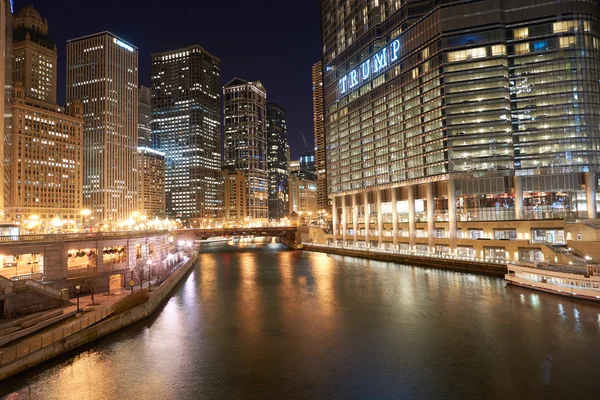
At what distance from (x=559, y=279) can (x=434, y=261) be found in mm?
35832

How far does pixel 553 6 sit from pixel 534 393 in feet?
340

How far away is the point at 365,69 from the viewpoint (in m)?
142

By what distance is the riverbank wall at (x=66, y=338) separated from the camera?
99.2 ft

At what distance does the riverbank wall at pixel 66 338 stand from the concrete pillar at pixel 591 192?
3781 inches

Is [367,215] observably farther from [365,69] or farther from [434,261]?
[365,69]

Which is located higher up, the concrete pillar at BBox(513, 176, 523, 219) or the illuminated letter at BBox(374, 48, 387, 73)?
the illuminated letter at BBox(374, 48, 387, 73)

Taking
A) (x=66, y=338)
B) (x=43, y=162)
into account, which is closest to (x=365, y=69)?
(x=66, y=338)

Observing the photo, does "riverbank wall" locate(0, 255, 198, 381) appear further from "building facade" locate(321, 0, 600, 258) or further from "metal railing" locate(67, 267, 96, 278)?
"building facade" locate(321, 0, 600, 258)

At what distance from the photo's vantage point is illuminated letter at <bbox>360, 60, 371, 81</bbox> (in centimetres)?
14000

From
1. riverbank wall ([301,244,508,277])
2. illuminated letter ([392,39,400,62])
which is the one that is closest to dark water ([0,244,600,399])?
riverbank wall ([301,244,508,277])

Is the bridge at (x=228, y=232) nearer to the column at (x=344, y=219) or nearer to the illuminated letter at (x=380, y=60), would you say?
the column at (x=344, y=219)

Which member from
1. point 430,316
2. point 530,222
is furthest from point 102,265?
point 530,222

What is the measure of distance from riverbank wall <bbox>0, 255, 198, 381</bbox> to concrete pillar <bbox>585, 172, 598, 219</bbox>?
9605cm

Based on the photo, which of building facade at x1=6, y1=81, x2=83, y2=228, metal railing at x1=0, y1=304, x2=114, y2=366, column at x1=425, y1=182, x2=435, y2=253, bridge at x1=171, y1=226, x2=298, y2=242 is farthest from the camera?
building facade at x1=6, y1=81, x2=83, y2=228
